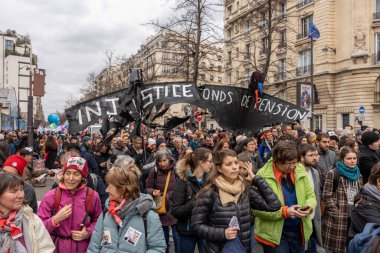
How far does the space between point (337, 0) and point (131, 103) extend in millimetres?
35035

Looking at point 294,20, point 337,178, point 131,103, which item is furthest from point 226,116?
point 294,20

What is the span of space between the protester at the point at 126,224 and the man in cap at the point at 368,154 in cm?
392

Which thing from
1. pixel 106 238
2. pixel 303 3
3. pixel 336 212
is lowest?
pixel 336 212

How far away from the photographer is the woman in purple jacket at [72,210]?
3459 mm

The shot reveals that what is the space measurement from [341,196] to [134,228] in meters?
3.00

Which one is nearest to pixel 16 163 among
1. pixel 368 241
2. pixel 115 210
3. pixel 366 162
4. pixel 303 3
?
pixel 115 210

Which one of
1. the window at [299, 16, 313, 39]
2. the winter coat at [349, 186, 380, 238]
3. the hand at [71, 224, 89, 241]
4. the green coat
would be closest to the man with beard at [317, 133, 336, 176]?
the green coat

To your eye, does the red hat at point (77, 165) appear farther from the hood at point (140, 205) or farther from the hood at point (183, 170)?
the hood at point (183, 170)

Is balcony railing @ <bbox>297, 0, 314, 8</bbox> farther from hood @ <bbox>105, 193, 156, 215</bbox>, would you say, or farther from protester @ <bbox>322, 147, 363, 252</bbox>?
hood @ <bbox>105, 193, 156, 215</bbox>

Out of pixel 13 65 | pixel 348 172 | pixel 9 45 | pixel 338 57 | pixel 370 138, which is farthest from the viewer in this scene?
pixel 9 45

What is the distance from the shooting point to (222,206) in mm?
3467

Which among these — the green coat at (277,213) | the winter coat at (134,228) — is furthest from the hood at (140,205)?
the green coat at (277,213)

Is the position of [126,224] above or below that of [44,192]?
above

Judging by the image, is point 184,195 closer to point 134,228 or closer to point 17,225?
point 134,228
